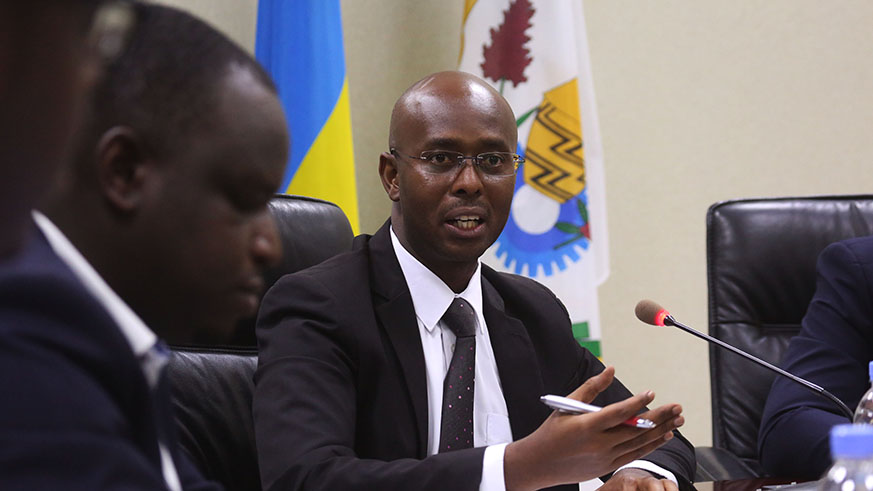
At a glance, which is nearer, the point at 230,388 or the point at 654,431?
the point at 654,431

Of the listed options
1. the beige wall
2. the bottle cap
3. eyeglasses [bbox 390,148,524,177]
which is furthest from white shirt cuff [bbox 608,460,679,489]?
the beige wall

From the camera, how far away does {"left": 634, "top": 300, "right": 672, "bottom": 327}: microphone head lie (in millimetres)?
1659

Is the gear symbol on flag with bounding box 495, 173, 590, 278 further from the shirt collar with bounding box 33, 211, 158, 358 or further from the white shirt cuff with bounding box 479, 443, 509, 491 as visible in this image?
the shirt collar with bounding box 33, 211, 158, 358

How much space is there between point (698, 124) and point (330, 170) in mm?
1609

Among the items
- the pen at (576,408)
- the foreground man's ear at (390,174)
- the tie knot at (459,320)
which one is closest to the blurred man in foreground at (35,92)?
the pen at (576,408)

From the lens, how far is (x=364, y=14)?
357cm

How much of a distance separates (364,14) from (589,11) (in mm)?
896

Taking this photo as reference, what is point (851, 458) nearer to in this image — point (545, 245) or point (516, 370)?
point (516, 370)

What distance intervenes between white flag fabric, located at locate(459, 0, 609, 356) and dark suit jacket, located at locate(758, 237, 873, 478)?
1007 millimetres

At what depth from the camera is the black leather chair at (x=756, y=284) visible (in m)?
2.35

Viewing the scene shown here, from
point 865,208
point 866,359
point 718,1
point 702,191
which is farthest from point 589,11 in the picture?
point 866,359

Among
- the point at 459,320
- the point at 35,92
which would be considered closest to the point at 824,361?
the point at 459,320

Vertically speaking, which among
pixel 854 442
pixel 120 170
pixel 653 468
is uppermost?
pixel 120 170

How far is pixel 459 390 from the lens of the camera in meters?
1.73
